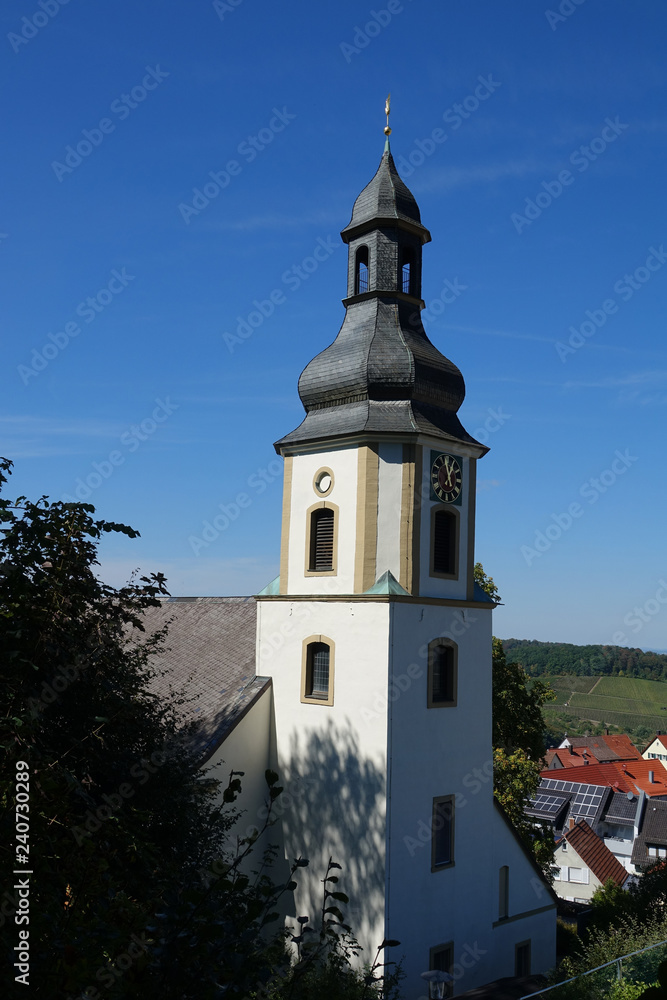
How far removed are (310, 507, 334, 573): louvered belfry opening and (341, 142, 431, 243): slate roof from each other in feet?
24.6

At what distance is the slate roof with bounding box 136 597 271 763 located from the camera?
19.2 m

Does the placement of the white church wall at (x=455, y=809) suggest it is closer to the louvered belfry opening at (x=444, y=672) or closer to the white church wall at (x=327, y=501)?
the louvered belfry opening at (x=444, y=672)

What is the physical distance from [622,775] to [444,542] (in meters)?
61.0

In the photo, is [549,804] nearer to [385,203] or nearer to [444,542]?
[444,542]

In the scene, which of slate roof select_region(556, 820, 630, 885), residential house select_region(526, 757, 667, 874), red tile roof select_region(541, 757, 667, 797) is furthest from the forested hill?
slate roof select_region(556, 820, 630, 885)

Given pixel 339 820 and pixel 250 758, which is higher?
pixel 250 758

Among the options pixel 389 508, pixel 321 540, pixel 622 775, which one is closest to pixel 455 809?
pixel 321 540

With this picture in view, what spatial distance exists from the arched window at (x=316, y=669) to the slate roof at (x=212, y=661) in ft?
4.23

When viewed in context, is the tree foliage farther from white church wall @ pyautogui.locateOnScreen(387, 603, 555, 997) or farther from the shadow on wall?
white church wall @ pyautogui.locateOnScreen(387, 603, 555, 997)

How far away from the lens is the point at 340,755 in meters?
17.8

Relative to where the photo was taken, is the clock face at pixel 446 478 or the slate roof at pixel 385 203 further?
the slate roof at pixel 385 203

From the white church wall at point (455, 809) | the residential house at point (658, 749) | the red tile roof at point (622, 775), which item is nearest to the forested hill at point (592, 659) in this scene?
the residential house at point (658, 749)

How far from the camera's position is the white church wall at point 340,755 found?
17.0 metres

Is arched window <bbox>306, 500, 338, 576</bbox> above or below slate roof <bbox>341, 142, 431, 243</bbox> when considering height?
below
